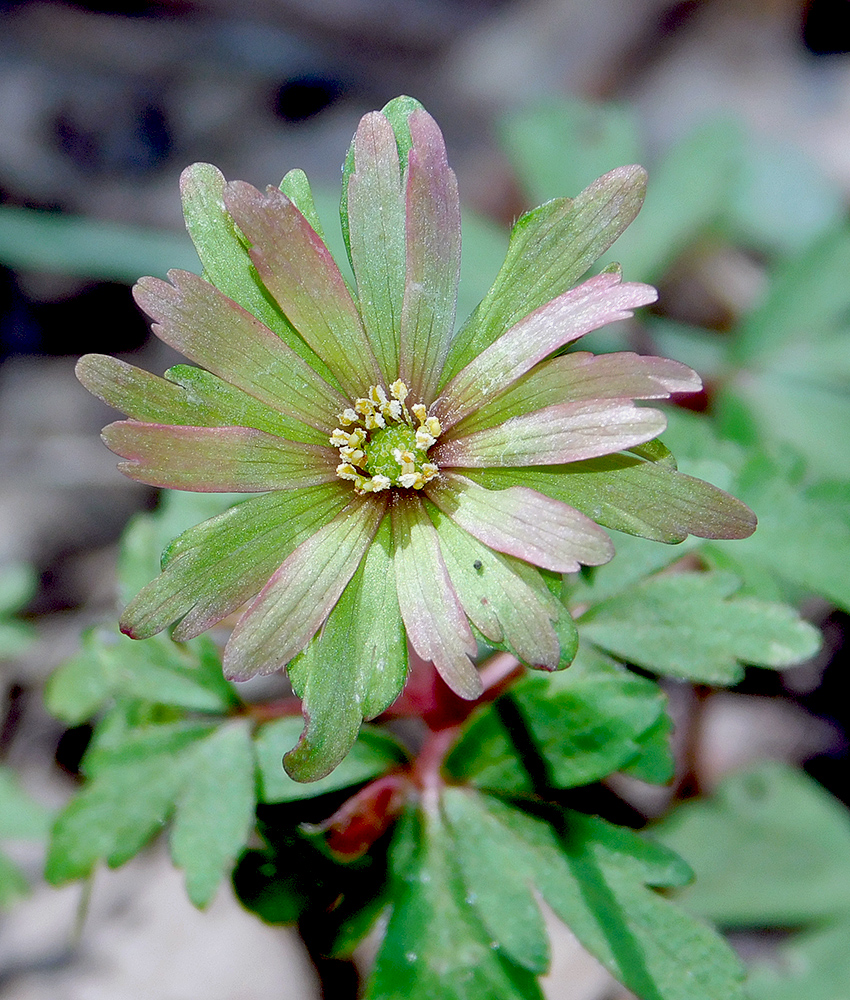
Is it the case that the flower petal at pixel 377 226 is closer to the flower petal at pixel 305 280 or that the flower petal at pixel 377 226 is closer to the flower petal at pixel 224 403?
the flower petal at pixel 305 280

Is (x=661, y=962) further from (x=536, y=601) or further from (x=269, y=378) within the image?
(x=269, y=378)

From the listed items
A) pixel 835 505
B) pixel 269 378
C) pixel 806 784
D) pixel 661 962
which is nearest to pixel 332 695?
pixel 269 378

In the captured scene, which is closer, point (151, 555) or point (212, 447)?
point (212, 447)

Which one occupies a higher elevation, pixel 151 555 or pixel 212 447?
pixel 212 447

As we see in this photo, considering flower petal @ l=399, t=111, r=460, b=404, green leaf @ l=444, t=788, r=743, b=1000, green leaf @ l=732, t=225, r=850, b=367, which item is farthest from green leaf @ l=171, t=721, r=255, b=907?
green leaf @ l=732, t=225, r=850, b=367

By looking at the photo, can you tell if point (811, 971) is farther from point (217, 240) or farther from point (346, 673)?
point (217, 240)

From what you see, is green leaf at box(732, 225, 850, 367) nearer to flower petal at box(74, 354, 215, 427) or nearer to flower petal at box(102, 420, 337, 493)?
flower petal at box(102, 420, 337, 493)
